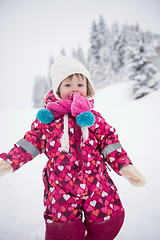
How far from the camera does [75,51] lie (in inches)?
1289

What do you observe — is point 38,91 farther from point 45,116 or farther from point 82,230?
point 82,230

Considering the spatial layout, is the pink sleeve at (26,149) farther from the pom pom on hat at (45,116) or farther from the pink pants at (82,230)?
the pink pants at (82,230)

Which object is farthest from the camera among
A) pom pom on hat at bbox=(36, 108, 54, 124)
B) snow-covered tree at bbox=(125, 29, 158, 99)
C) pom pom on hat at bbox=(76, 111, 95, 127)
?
snow-covered tree at bbox=(125, 29, 158, 99)

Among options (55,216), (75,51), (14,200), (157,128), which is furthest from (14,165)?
(75,51)

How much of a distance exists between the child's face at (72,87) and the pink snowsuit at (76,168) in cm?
35

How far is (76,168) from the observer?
159 centimetres

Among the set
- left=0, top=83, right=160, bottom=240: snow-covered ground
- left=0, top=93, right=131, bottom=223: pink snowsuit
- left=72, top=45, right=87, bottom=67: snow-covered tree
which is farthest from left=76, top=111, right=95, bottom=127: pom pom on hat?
left=72, top=45, right=87, bottom=67: snow-covered tree

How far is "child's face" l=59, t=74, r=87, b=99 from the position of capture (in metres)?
1.93

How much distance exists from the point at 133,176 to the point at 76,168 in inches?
23.4

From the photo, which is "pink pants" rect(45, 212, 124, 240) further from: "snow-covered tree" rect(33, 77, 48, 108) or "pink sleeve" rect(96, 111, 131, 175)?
"snow-covered tree" rect(33, 77, 48, 108)

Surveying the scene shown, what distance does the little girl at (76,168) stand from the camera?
1476 mm

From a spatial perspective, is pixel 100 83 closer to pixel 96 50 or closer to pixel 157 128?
pixel 96 50

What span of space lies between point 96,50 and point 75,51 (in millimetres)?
8872

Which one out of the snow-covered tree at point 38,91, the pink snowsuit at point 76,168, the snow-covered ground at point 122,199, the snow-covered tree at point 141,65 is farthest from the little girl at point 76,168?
the snow-covered tree at point 38,91
